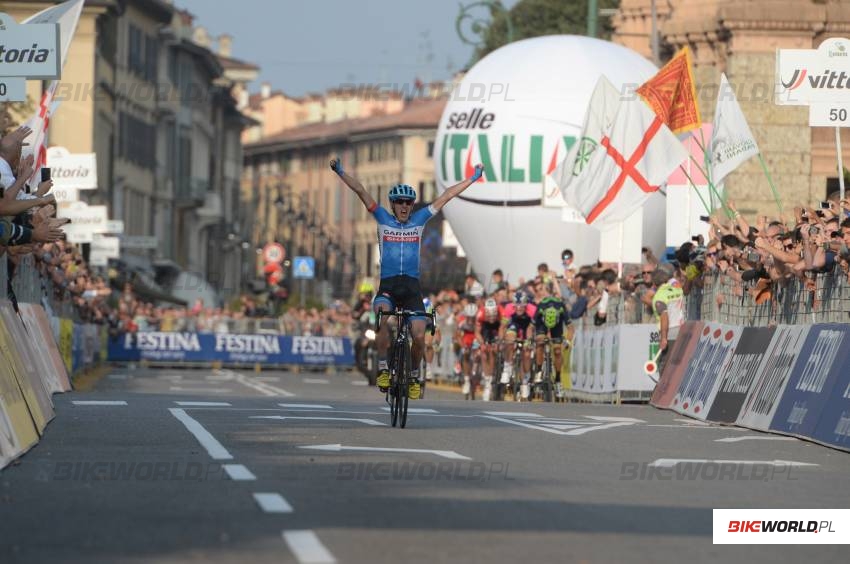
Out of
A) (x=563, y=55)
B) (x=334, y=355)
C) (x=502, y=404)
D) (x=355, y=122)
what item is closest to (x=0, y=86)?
(x=502, y=404)

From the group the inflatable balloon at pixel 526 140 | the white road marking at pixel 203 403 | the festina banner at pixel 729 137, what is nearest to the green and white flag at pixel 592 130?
the festina banner at pixel 729 137

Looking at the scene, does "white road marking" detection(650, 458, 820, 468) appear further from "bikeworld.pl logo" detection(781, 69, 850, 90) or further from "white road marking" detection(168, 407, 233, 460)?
"bikeworld.pl logo" detection(781, 69, 850, 90)

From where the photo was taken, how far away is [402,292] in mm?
19297

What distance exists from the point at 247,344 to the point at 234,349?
53 centimetres

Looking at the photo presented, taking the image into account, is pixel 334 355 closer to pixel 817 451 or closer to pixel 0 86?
pixel 0 86

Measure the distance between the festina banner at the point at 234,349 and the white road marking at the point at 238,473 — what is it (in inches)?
1911

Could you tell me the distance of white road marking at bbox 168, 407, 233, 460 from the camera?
575 inches

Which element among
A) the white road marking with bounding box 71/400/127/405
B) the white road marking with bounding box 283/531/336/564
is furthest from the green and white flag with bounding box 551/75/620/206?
the white road marking with bounding box 283/531/336/564

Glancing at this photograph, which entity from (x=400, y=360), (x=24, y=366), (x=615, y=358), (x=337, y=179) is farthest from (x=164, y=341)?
(x=337, y=179)

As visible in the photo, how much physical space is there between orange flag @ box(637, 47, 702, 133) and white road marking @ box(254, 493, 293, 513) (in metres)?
21.5

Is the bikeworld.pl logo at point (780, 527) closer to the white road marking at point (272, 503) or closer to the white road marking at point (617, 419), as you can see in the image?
the white road marking at point (272, 503)

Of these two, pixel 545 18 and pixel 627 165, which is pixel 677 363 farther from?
pixel 545 18

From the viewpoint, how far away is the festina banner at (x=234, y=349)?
62469 millimetres

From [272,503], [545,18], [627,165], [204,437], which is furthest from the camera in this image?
[545,18]
